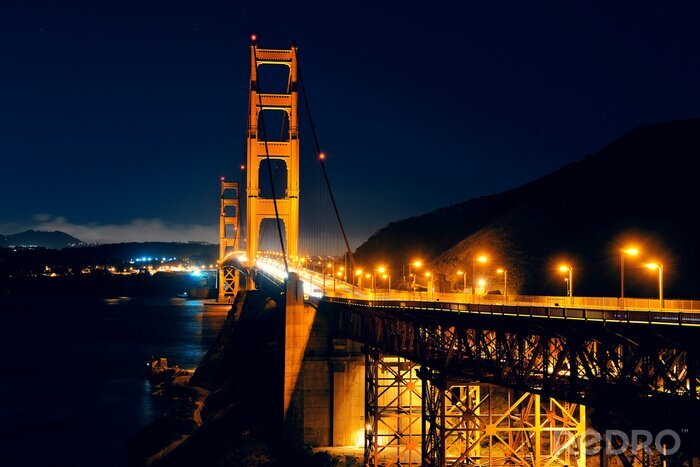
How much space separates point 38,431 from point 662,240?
5208cm

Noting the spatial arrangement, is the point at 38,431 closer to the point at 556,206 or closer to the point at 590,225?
the point at 590,225

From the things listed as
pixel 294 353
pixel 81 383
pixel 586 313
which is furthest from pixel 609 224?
pixel 586 313

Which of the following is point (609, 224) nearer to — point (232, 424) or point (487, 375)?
point (232, 424)

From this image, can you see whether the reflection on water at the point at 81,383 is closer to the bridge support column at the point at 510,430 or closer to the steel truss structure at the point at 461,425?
the steel truss structure at the point at 461,425

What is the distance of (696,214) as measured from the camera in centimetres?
7738

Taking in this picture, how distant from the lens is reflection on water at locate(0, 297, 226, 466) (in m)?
44.8

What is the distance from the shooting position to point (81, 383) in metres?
67.8

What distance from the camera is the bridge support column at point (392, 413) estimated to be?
31359 millimetres

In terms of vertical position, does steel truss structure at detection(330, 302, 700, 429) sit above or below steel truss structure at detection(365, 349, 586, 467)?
above

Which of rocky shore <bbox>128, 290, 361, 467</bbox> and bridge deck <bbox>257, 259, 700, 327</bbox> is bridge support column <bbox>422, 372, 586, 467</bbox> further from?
A: rocky shore <bbox>128, 290, 361, 467</bbox>

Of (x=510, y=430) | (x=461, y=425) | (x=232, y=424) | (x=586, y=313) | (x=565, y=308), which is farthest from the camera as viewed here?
(x=232, y=424)

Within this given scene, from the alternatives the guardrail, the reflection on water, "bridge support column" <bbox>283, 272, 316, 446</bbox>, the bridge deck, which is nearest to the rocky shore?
"bridge support column" <bbox>283, 272, 316, 446</bbox>

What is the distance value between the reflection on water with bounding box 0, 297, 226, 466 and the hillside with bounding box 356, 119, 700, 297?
32869 millimetres

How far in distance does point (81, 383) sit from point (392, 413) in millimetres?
42052
